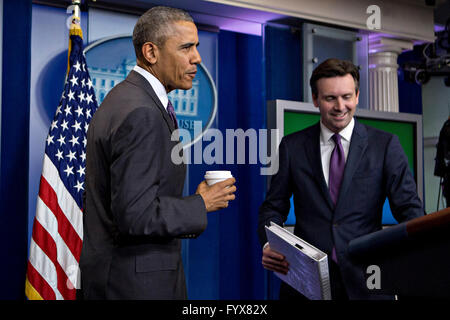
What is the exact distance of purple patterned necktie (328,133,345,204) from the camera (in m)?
1.98

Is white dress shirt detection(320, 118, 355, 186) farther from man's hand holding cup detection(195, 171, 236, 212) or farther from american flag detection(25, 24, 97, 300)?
american flag detection(25, 24, 97, 300)

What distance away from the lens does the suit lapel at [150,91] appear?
1.33m

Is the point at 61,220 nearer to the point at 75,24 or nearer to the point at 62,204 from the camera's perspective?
the point at 62,204

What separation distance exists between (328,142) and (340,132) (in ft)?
0.21

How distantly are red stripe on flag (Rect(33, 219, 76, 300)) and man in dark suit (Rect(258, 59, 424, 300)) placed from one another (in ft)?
4.37

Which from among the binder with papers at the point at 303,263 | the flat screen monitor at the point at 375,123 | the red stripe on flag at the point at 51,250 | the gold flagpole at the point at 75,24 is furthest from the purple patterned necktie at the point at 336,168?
the gold flagpole at the point at 75,24

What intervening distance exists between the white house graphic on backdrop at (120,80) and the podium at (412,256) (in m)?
2.95

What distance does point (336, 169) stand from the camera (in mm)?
2014

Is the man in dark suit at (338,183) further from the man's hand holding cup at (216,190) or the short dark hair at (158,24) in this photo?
the short dark hair at (158,24)

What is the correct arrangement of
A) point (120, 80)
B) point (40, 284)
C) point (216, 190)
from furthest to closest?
point (120, 80), point (40, 284), point (216, 190)

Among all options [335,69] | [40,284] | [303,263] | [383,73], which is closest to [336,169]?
[335,69]

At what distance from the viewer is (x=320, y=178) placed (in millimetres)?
1980
